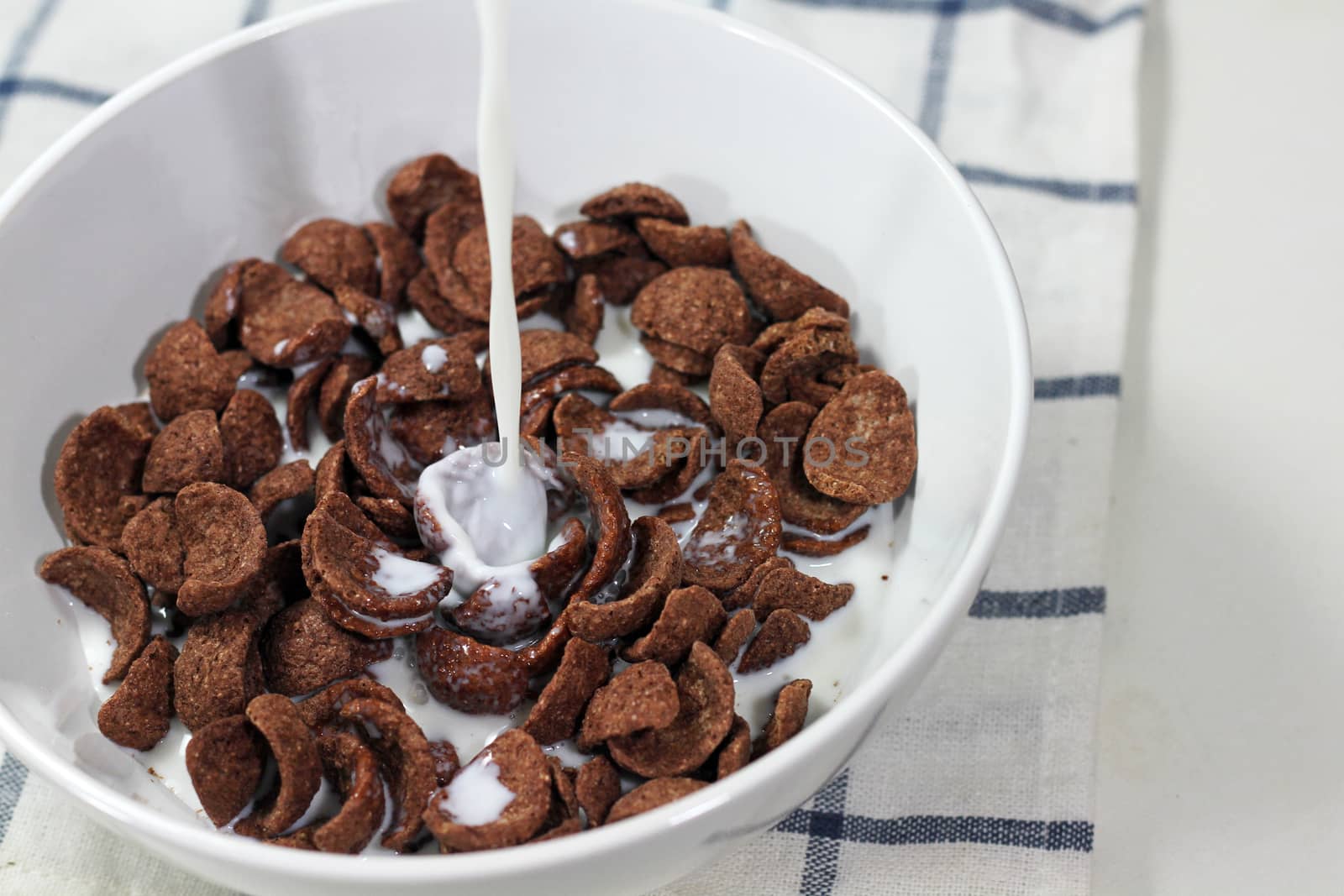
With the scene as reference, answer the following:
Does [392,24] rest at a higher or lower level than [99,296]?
higher

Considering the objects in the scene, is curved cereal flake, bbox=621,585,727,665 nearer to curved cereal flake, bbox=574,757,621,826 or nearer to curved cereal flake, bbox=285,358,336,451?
curved cereal flake, bbox=574,757,621,826

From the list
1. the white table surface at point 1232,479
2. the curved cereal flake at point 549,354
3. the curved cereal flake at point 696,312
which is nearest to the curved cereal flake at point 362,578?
the curved cereal flake at point 549,354

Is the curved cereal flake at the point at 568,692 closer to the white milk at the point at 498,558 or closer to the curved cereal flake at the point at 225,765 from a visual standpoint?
the white milk at the point at 498,558

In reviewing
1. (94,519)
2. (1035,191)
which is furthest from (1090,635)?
(94,519)

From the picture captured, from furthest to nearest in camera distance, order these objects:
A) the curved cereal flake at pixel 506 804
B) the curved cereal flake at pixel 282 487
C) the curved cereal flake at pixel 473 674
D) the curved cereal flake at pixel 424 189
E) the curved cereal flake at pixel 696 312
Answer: the curved cereal flake at pixel 424 189 < the curved cereal flake at pixel 696 312 < the curved cereal flake at pixel 282 487 < the curved cereal flake at pixel 473 674 < the curved cereal flake at pixel 506 804

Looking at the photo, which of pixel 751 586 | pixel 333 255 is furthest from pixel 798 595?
pixel 333 255

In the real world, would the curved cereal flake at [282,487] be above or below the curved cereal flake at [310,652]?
above

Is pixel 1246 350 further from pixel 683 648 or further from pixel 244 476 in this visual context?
pixel 244 476
